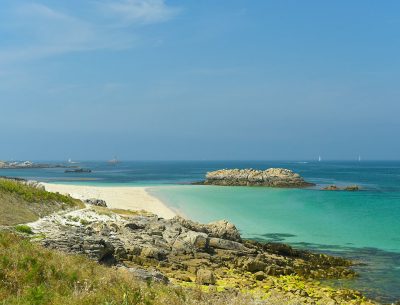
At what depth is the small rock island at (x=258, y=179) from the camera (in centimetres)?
9406

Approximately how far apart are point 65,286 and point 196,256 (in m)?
14.3

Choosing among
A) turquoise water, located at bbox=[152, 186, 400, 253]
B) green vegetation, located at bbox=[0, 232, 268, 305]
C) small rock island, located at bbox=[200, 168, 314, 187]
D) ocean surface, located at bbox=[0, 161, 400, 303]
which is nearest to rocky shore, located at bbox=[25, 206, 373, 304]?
ocean surface, located at bbox=[0, 161, 400, 303]

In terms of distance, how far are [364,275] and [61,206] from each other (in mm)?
22274

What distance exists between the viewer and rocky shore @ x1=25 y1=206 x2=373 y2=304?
63.0ft

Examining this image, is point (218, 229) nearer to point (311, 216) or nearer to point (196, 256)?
point (196, 256)

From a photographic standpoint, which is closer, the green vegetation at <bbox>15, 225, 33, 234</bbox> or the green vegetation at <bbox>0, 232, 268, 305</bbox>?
the green vegetation at <bbox>0, 232, 268, 305</bbox>

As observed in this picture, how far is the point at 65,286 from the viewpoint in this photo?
36.1ft

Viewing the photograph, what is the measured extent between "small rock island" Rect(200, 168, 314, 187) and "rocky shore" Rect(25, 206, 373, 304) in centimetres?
6540

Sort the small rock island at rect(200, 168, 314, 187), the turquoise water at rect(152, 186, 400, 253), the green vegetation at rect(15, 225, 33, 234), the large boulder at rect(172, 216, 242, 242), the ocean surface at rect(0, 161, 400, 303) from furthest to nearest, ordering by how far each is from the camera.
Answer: the small rock island at rect(200, 168, 314, 187), the turquoise water at rect(152, 186, 400, 253), the large boulder at rect(172, 216, 242, 242), the ocean surface at rect(0, 161, 400, 303), the green vegetation at rect(15, 225, 33, 234)

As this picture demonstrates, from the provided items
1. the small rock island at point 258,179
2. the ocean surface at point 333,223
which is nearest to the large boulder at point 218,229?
the ocean surface at point 333,223

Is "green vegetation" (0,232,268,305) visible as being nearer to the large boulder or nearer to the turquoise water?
the large boulder

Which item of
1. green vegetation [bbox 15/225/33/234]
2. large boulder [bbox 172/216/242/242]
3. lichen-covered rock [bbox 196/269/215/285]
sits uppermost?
green vegetation [bbox 15/225/33/234]

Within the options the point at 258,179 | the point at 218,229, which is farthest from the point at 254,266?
the point at 258,179

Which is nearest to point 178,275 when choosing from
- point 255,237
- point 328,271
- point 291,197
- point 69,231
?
point 69,231
